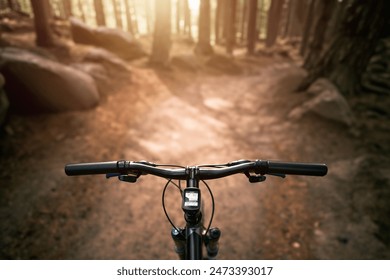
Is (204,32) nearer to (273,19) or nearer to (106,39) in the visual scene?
(106,39)

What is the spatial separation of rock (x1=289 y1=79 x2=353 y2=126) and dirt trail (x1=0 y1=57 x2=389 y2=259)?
0.29 meters

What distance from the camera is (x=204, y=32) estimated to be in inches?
768

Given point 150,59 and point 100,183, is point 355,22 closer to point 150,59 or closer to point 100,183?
point 100,183

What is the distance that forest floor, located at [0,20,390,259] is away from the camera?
14.8 feet

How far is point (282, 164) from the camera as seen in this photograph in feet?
6.22

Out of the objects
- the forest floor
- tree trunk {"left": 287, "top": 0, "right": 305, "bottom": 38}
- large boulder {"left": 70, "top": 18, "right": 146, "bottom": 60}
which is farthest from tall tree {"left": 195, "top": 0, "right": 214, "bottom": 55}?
tree trunk {"left": 287, "top": 0, "right": 305, "bottom": 38}

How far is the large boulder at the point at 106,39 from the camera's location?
14.7 meters

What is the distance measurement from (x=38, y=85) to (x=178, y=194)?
17.2 ft

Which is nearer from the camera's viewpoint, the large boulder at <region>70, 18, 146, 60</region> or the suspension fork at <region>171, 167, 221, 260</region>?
the suspension fork at <region>171, 167, 221, 260</region>

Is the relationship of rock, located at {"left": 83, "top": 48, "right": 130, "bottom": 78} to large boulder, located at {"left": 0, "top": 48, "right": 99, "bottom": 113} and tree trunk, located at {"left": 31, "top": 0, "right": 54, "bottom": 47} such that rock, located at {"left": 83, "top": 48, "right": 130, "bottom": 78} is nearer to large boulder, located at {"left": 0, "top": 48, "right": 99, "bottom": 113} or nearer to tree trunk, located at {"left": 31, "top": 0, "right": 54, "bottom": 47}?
tree trunk, located at {"left": 31, "top": 0, "right": 54, "bottom": 47}

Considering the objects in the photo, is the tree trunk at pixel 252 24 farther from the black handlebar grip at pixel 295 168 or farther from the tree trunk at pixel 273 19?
the black handlebar grip at pixel 295 168

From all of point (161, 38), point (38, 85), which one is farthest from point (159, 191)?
point (161, 38)

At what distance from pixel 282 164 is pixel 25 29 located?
1932 centimetres

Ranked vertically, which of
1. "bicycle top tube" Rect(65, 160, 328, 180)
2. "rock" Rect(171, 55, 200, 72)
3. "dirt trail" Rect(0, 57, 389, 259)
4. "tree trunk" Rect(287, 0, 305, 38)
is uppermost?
"bicycle top tube" Rect(65, 160, 328, 180)
